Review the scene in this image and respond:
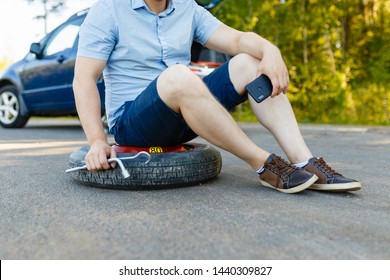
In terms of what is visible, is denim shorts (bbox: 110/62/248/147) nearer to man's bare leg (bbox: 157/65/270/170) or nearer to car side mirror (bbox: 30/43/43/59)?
man's bare leg (bbox: 157/65/270/170)

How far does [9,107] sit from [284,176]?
19.9 feet

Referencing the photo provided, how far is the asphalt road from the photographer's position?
58.4 inches

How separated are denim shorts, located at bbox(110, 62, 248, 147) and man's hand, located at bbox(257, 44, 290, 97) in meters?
0.21

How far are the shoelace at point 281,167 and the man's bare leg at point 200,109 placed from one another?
0.05 metres

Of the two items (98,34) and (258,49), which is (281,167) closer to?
(258,49)

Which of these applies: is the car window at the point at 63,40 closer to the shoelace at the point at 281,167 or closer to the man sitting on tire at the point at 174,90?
the man sitting on tire at the point at 174,90

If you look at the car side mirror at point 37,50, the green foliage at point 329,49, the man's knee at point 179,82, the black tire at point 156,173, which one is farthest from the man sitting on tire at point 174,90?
the green foliage at point 329,49

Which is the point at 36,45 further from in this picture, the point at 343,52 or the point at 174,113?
the point at 343,52

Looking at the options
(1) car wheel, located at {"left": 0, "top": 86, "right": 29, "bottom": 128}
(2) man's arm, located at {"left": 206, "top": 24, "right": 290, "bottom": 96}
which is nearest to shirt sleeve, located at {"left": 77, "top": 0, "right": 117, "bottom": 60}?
(2) man's arm, located at {"left": 206, "top": 24, "right": 290, "bottom": 96}

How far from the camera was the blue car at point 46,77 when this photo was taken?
625 cm

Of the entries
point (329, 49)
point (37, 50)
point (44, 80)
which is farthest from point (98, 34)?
point (329, 49)

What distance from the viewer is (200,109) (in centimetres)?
221
